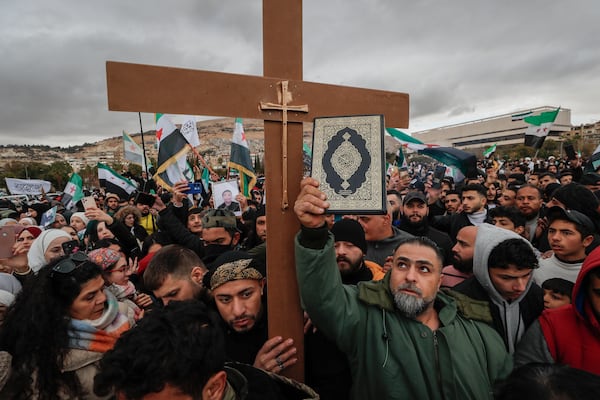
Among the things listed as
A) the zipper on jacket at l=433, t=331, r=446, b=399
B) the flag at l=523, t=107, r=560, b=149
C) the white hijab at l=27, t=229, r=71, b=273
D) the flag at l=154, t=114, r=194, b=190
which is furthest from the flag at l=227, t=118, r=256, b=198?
the flag at l=523, t=107, r=560, b=149

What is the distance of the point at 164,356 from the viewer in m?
1.14

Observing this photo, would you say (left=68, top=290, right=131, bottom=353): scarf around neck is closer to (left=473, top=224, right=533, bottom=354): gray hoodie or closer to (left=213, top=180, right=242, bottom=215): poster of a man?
(left=473, top=224, right=533, bottom=354): gray hoodie

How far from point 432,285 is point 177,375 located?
4.35 ft

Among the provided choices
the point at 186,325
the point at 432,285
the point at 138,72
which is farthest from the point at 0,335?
the point at 432,285

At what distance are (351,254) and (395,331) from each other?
95 centimetres

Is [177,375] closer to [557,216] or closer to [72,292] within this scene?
[72,292]

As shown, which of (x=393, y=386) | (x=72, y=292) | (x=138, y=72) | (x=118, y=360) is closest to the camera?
(x=118, y=360)

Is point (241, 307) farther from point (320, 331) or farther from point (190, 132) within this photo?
point (190, 132)

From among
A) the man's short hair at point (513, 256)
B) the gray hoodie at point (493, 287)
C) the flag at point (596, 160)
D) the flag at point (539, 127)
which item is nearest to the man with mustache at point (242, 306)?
the gray hoodie at point (493, 287)

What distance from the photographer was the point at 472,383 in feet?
5.04

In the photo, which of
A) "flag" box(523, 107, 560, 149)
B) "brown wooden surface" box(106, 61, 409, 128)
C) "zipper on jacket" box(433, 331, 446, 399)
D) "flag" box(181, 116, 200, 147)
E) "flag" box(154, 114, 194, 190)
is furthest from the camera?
"flag" box(523, 107, 560, 149)

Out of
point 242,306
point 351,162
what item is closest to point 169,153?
point 242,306

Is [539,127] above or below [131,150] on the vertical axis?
above

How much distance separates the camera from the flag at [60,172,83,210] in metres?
8.84
